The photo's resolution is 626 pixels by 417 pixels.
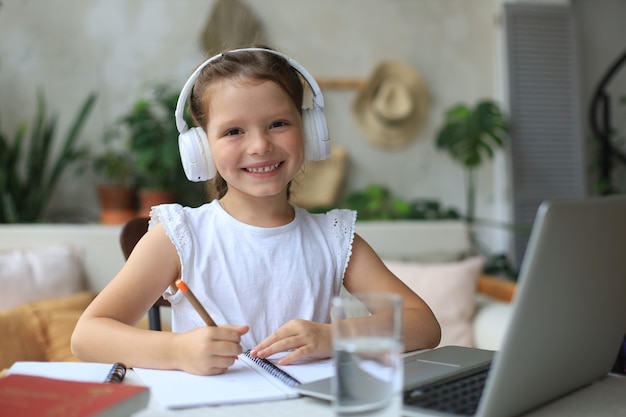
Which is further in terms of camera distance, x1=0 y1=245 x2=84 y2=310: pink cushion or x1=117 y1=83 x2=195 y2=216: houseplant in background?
x1=117 y1=83 x2=195 y2=216: houseplant in background

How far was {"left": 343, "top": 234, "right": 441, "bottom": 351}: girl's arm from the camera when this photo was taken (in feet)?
3.51

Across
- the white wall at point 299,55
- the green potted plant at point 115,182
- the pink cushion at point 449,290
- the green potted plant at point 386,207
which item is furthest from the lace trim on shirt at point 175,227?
the white wall at point 299,55

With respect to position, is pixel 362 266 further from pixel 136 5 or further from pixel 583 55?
pixel 583 55

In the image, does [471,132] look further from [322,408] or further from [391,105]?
[322,408]

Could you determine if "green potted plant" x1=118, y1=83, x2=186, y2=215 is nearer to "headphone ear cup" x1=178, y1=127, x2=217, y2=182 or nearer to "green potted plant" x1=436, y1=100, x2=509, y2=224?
"green potted plant" x1=436, y1=100, x2=509, y2=224

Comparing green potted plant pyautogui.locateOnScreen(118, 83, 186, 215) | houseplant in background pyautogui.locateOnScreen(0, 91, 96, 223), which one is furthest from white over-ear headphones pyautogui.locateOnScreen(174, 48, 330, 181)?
houseplant in background pyautogui.locateOnScreen(0, 91, 96, 223)

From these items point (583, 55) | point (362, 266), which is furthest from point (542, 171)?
point (362, 266)

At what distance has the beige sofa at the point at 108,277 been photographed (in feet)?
7.68

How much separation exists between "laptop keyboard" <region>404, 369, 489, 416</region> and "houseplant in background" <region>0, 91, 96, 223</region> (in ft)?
8.60

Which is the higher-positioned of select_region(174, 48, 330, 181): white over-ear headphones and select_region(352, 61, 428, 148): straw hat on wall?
select_region(352, 61, 428, 148): straw hat on wall

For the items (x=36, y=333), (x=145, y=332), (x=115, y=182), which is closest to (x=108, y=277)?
(x=36, y=333)

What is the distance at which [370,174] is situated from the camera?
3988 millimetres

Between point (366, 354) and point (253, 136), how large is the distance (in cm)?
58

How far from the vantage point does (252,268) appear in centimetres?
120
